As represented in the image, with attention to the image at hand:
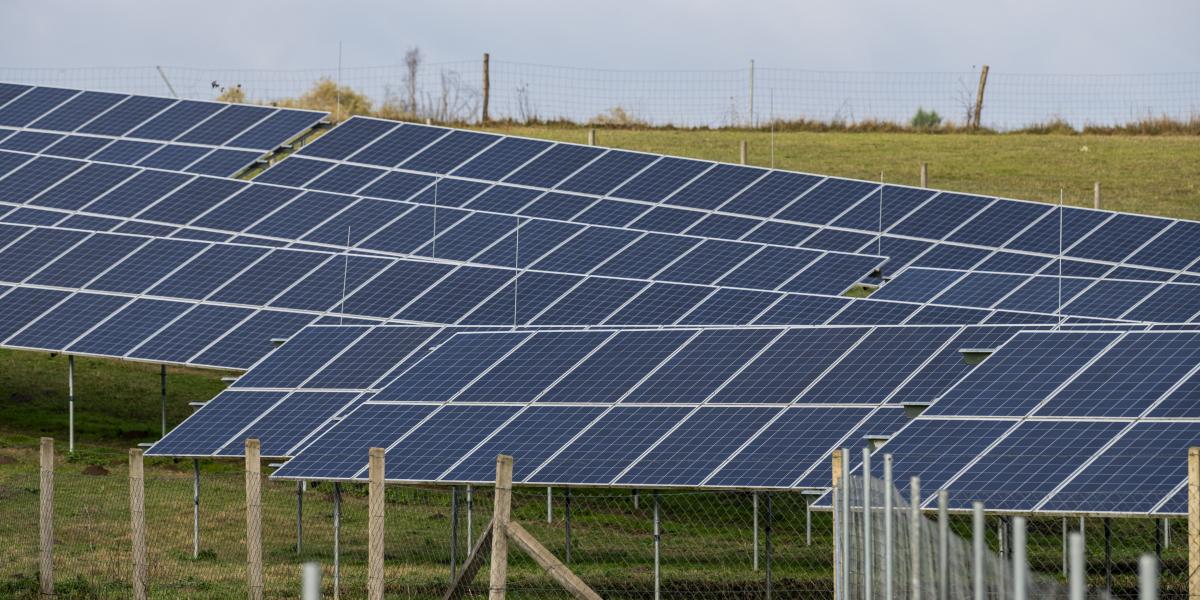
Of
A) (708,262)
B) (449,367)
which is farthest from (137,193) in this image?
(449,367)

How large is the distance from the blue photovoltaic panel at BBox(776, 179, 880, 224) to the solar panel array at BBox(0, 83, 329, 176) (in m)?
12.0

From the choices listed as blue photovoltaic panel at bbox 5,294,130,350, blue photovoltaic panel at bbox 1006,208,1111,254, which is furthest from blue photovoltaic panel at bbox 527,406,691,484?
blue photovoltaic panel at bbox 1006,208,1111,254

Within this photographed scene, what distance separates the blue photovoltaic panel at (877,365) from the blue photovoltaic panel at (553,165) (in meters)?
16.7

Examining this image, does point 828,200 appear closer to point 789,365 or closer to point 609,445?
point 789,365

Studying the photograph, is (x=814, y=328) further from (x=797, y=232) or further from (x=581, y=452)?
(x=797, y=232)

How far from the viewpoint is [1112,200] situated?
4516cm

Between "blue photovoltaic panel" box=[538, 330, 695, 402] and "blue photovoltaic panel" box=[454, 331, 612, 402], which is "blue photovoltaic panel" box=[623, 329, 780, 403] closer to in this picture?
"blue photovoltaic panel" box=[538, 330, 695, 402]

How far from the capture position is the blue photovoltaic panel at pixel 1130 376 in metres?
17.8

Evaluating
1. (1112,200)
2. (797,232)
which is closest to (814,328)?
(797,232)

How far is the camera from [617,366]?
20.8m

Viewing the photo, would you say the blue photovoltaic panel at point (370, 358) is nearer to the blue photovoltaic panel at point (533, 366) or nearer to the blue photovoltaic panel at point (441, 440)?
the blue photovoltaic panel at point (533, 366)

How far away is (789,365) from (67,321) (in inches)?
511

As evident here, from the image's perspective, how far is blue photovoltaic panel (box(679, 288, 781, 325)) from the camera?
2711 centimetres

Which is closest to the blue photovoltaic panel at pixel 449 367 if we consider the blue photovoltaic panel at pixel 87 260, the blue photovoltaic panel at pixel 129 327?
the blue photovoltaic panel at pixel 129 327
